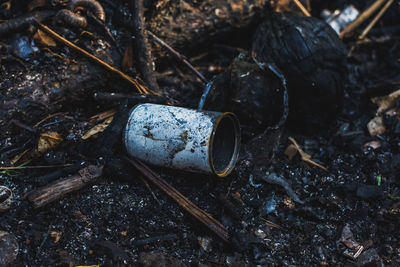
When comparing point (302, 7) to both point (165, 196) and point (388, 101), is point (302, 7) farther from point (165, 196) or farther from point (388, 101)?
point (165, 196)

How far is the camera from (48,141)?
7.82 ft

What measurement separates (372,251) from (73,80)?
8.14ft

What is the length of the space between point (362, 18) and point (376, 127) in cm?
144

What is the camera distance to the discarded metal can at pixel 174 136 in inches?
86.5

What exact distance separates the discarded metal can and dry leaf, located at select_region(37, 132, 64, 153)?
50 cm

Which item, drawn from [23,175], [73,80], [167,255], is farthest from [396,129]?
[23,175]

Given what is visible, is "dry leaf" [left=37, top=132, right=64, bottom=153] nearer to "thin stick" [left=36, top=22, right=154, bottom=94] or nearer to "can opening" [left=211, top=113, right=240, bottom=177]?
"thin stick" [left=36, top=22, right=154, bottom=94]

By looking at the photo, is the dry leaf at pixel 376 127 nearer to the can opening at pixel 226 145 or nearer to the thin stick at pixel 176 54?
the can opening at pixel 226 145

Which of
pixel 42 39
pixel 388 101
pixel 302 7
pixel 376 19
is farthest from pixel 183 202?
pixel 376 19

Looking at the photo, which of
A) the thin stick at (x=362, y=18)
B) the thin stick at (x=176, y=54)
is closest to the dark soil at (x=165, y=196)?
the thin stick at (x=176, y=54)

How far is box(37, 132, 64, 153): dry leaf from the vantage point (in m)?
2.36

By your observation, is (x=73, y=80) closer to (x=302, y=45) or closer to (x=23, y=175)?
(x=23, y=175)

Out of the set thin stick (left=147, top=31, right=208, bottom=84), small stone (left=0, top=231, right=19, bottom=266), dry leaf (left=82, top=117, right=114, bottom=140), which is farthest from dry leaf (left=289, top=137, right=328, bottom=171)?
small stone (left=0, top=231, right=19, bottom=266)

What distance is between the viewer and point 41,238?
6.46 ft
